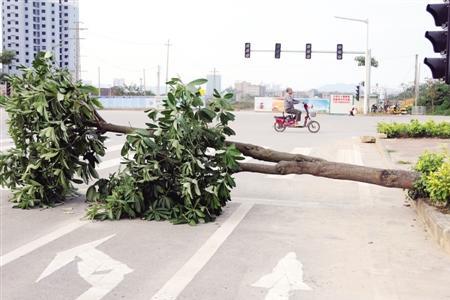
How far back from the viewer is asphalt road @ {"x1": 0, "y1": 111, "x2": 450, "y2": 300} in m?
4.60

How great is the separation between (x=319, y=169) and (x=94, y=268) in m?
3.60

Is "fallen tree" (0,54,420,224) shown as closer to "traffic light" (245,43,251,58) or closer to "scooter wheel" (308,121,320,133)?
"scooter wheel" (308,121,320,133)

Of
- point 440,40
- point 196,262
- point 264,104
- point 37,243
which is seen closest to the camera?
point 196,262

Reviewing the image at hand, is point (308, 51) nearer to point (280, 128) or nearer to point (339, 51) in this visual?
point (339, 51)

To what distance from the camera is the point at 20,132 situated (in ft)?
24.9

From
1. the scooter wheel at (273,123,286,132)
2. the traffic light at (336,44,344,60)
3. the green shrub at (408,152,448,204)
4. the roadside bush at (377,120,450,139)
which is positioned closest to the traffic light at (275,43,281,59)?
the traffic light at (336,44,344,60)

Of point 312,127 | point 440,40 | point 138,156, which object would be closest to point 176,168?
point 138,156

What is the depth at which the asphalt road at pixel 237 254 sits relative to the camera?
15.1 feet

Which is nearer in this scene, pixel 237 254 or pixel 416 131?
pixel 237 254

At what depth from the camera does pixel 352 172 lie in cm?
744

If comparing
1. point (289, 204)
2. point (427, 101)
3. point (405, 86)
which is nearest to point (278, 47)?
point (427, 101)

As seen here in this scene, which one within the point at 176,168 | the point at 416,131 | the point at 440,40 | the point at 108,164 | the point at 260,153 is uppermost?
the point at 440,40

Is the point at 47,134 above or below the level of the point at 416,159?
above

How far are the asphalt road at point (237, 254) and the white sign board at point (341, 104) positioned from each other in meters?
48.7
